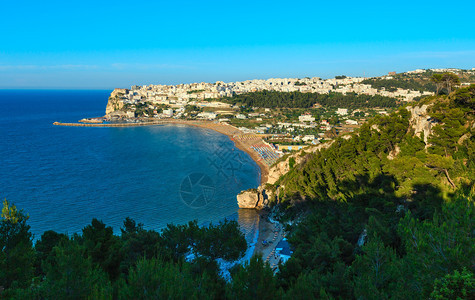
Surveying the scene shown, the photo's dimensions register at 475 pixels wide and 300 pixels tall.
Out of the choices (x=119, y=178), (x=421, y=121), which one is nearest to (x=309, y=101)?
(x=119, y=178)

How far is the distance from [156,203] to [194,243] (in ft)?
31.9

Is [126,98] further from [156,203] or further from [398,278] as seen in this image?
[398,278]

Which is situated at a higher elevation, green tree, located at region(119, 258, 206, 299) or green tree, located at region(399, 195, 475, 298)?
green tree, located at region(399, 195, 475, 298)

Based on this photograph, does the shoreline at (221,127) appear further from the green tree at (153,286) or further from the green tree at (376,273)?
the green tree at (153,286)

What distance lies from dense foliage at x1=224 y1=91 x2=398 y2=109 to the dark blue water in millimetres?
28470

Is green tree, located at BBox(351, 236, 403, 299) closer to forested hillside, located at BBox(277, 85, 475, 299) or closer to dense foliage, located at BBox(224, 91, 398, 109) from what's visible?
forested hillside, located at BBox(277, 85, 475, 299)

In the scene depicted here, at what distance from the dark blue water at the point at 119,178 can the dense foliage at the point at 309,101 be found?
2847cm

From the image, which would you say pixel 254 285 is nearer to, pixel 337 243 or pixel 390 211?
pixel 337 243

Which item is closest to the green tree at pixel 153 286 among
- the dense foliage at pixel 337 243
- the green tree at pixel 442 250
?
the dense foliage at pixel 337 243

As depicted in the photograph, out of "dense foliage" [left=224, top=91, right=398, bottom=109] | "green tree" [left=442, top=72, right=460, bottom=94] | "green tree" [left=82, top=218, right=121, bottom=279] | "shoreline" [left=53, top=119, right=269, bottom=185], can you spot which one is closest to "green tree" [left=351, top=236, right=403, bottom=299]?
"green tree" [left=82, top=218, right=121, bottom=279]

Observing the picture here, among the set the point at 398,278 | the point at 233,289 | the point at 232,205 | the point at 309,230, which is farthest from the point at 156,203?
the point at 398,278

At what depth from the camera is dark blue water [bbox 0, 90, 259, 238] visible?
1588cm

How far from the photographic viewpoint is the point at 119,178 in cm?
2203

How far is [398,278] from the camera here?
12.2ft
